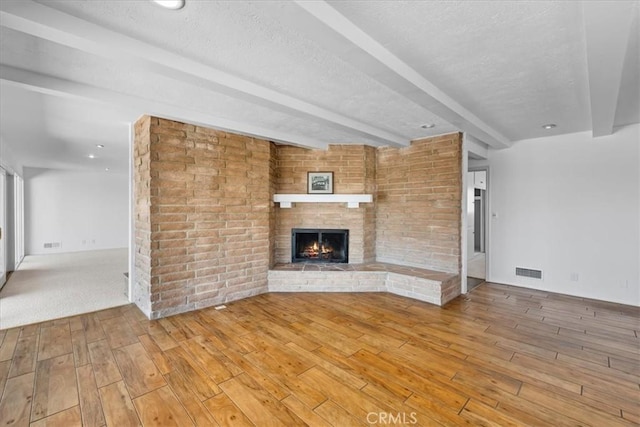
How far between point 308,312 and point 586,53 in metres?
3.40

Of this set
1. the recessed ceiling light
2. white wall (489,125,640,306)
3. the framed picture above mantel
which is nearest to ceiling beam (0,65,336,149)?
the framed picture above mantel

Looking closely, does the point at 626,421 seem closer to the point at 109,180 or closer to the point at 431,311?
the point at 431,311

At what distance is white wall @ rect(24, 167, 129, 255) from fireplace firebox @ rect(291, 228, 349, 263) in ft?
23.4

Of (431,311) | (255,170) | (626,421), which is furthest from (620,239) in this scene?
(255,170)

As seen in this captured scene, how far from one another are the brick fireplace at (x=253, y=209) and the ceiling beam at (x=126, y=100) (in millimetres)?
267

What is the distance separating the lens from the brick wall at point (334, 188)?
470cm

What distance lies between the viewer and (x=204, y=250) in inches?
139

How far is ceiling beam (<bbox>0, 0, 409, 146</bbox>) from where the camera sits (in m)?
1.49

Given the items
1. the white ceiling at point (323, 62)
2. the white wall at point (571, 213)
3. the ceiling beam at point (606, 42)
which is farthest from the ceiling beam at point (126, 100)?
the white wall at point (571, 213)

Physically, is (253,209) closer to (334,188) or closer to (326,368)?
(334,188)

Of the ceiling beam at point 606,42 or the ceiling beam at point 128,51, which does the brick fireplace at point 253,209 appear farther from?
the ceiling beam at point 606,42
